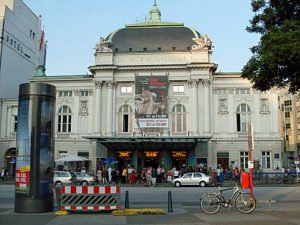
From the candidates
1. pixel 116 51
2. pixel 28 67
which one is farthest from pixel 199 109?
pixel 28 67

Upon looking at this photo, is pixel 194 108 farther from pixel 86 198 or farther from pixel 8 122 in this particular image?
pixel 86 198

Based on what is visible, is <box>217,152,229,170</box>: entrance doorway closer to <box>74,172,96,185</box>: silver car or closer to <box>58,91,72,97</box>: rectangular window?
<box>74,172,96,185</box>: silver car

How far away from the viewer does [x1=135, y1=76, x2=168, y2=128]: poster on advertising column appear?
49.0m

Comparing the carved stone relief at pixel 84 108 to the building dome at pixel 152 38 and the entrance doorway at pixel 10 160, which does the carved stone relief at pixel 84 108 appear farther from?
the entrance doorway at pixel 10 160

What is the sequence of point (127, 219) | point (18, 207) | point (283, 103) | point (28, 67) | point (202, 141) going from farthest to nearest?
point (283, 103) → point (28, 67) → point (202, 141) → point (18, 207) → point (127, 219)

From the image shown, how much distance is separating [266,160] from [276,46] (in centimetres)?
3811

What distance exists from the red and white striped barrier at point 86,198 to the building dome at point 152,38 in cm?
3872

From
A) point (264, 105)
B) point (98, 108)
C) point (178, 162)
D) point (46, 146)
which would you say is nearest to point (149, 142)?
point (178, 162)

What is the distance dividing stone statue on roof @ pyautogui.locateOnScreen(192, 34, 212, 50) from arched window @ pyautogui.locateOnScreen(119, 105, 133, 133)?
11.6 m

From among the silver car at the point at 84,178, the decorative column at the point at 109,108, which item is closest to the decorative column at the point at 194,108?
A: the decorative column at the point at 109,108

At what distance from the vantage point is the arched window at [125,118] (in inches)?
2025

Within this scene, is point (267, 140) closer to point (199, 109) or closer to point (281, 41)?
point (199, 109)

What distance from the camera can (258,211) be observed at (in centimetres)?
1599

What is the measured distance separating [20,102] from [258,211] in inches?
415
